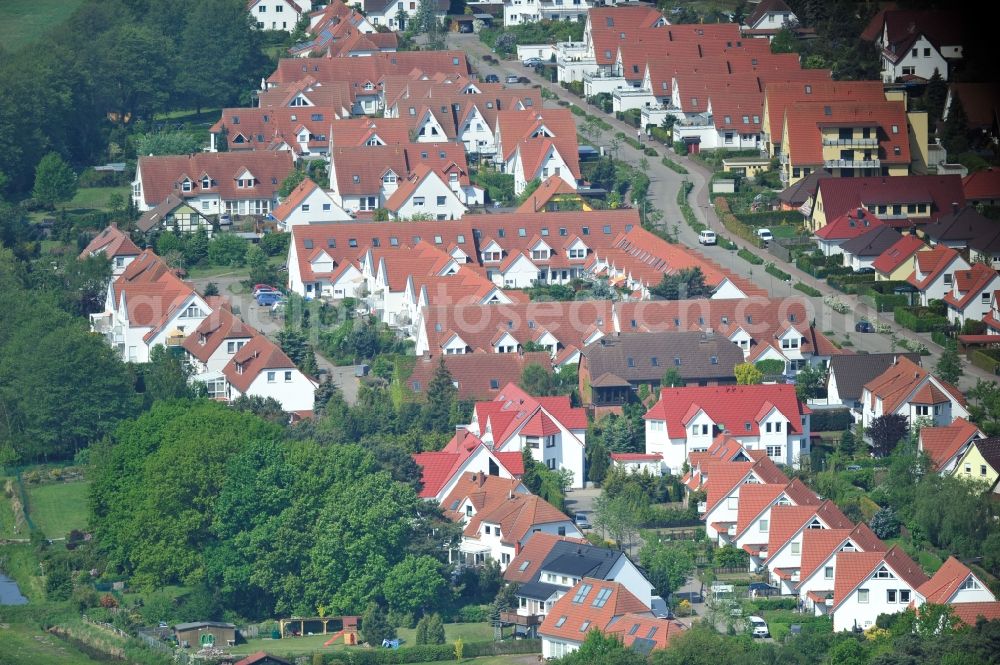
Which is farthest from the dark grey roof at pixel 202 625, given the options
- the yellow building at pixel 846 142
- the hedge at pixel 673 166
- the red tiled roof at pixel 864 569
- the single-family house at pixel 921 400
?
the hedge at pixel 673 166

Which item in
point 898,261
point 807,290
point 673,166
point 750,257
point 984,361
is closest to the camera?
point 984,361

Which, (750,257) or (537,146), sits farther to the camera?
(537,146)

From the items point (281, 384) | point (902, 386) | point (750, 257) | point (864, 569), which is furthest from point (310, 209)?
point (864, 569)

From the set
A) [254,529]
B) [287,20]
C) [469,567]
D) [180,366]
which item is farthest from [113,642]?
[287,20]

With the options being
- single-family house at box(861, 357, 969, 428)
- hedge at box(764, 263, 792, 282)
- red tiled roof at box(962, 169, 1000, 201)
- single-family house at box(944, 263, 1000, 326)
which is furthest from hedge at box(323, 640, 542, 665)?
red tiled roof at box(962, 169, 1000, 201)

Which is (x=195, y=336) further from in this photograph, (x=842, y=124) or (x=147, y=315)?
(x=842, y=124)

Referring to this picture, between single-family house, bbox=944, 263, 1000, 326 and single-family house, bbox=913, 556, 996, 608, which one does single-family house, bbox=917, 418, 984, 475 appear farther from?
single-family house, bbox=944, 263, 1000, 326

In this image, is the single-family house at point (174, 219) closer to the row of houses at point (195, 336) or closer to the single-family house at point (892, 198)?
the row of houses at point (195, 336)
